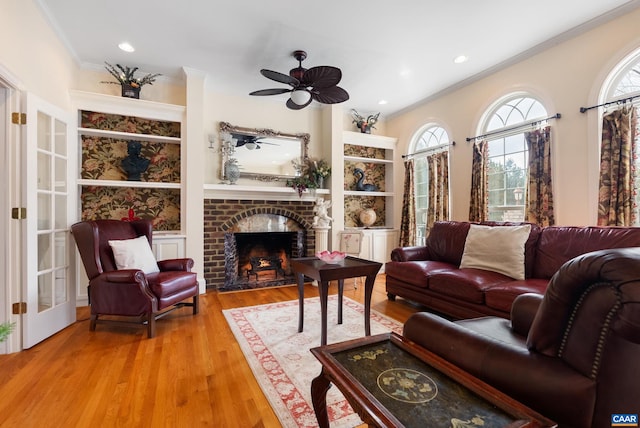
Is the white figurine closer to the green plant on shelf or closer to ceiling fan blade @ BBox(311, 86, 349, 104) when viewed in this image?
ceiling fan blade @ BBox(311, 86, 349, 104)

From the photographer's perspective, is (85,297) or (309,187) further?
(309,187)

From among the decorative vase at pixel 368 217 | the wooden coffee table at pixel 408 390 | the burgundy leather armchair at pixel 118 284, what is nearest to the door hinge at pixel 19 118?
the burgundy leather armchair at pixel 118 284

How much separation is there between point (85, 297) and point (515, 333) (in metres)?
4.29

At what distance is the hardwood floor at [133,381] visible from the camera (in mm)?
1545

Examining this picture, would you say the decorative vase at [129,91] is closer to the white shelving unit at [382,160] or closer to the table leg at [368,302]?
the white shelving unit at [382,160]

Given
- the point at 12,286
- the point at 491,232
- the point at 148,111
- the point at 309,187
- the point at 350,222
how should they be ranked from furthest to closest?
the point at 350,222 < the point at 309,187 < the point at 148,111 < the point at 491,232 < the point at 12,286

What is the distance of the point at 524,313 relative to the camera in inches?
61.2

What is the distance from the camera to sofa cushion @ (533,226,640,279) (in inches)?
90.6

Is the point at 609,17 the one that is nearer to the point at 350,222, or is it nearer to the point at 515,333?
the point at 515,333

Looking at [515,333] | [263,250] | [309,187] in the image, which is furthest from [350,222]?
[515,333]

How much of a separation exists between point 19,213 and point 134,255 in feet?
2.97

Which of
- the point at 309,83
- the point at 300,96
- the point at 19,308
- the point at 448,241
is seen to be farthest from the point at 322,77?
the point at 19,308

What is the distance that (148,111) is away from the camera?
Answer: 147 inches

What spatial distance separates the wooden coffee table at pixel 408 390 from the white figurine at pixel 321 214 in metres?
3.19
